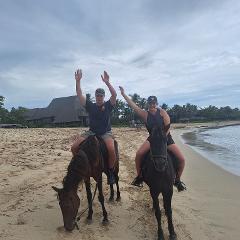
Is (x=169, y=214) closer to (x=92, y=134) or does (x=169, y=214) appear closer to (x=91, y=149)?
(x=91, y=149)

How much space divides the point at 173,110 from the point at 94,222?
106 m

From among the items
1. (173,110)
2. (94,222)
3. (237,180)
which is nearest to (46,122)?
(173,110)

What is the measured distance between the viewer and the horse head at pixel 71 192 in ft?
20.5

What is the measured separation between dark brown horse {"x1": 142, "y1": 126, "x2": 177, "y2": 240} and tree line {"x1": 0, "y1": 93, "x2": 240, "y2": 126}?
2502 inches

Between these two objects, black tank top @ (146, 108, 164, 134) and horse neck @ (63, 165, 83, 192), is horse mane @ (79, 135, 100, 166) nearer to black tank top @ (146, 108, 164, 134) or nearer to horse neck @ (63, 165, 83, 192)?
horse neck @ (63, 165, 83, 192)

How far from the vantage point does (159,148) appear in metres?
6.21

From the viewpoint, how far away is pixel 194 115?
389 ft

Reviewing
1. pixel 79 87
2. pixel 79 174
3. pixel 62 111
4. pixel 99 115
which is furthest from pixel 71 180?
pixel 62 111

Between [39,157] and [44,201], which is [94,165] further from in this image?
[39,157]

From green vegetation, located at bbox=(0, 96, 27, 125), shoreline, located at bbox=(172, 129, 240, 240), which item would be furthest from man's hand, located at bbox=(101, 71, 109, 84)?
green vegetation, located at bbox=(0, 96, 27, 125)

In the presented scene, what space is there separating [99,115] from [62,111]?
6000 centimetres

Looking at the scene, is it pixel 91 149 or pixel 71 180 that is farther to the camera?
pixel 91 149

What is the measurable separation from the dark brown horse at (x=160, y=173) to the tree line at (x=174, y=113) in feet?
209

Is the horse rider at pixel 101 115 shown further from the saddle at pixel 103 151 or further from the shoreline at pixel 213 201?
the shoreline at pixel 213 201
